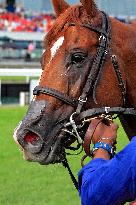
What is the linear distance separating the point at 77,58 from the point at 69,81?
17 cm

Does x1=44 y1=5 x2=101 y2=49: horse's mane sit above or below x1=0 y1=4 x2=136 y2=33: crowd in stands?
above

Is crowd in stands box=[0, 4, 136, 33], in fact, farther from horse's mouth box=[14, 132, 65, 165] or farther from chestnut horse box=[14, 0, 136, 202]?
horse's mouth box=[14, 132, 65, 165]

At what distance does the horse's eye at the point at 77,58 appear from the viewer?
3207mm

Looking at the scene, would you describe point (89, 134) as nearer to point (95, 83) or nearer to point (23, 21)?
point (95, 83)

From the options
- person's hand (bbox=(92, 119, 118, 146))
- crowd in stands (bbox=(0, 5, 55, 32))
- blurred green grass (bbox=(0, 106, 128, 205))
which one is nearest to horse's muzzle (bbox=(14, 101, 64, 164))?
person's hand (bbox=(92, 119, 118, 146))

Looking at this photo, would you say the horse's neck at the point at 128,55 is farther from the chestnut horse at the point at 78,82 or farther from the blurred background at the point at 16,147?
the blurred background at the point at 16,147

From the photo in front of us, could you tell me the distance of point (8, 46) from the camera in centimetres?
3659

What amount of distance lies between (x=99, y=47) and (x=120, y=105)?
0.35m

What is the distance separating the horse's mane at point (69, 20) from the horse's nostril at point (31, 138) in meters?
0.58

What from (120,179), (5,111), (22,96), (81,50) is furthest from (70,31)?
(22,96)

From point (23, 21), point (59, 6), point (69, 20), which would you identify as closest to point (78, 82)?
point (69, 20)

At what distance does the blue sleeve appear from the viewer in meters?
2.01

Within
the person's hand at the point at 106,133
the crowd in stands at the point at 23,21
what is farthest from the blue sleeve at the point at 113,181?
the crowd in stands at the point at 23,21

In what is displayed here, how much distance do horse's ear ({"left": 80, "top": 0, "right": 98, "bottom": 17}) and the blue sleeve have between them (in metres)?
1.34
